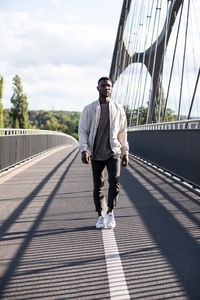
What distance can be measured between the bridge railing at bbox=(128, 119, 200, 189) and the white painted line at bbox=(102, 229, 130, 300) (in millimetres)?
4600

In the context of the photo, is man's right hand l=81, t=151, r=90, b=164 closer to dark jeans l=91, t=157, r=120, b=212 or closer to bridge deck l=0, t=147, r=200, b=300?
dark jeans l=91, t=157, r=120, b=212

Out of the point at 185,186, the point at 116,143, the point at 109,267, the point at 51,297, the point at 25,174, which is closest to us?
the point at 51,297

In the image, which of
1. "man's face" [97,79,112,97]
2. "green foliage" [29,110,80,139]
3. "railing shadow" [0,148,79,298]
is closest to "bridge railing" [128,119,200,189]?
"railing shadow" [0,148,79,298]

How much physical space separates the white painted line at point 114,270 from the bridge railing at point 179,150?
4.60 m

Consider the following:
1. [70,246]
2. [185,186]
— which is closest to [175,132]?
[185,186]

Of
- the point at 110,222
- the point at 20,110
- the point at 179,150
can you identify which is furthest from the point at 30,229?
the point at 20,110

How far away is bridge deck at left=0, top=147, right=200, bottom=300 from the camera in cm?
410

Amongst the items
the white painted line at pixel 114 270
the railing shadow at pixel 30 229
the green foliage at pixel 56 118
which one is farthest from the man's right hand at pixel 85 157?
the green foliage at pixel 56 118

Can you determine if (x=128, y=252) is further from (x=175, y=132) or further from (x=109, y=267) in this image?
(x=175, y=132)

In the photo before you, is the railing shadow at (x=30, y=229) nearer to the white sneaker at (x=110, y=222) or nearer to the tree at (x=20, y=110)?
the white sneaker at (x=110, y=222)

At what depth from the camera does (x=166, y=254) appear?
17.0ft

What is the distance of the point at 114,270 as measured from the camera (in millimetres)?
4586

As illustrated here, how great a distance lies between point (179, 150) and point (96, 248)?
22.6ft

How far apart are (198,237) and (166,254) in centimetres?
91
